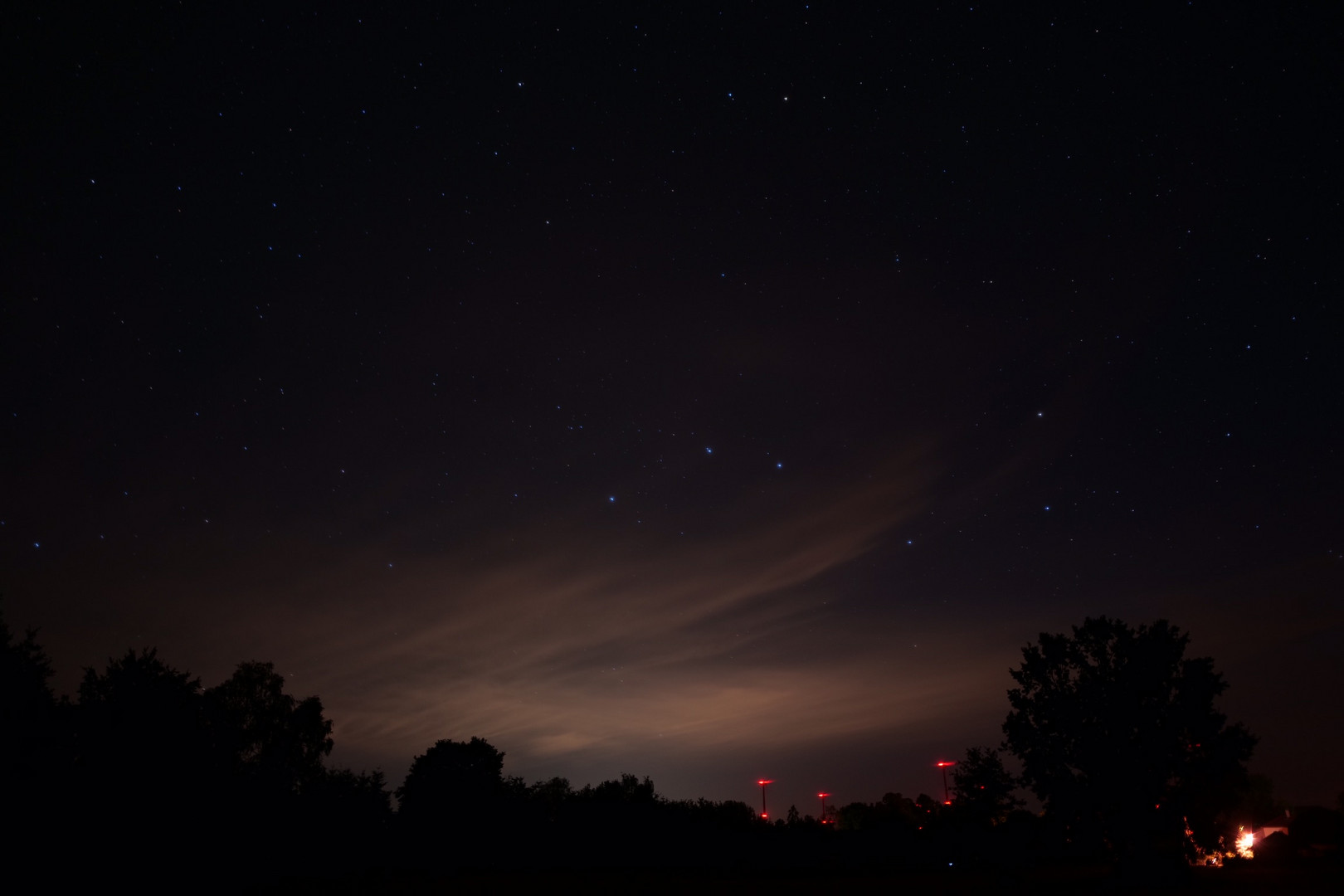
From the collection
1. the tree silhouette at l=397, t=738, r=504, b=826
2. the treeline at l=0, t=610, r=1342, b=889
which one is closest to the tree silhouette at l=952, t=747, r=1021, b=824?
the treeline at l=0, t=610, r=1342, b=889

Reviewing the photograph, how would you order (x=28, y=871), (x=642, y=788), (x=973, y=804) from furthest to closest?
(x=642, y=788) < (x=973, y=804) < (x=28, y=871)

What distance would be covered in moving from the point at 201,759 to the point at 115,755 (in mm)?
3176

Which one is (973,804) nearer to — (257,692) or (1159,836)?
(1159,836)

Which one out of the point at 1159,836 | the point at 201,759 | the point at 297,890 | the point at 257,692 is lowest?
the point at 297,890

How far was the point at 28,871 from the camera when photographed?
19406mm

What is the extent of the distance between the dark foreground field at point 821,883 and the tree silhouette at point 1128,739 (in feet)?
8.03

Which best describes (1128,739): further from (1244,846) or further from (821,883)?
(1244,846)

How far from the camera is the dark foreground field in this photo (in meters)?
24.1

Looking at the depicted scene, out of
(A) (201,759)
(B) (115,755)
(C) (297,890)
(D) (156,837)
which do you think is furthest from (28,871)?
(A) (201,759)

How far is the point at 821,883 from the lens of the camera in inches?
1277

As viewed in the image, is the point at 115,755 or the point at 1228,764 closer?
the point at 115,755

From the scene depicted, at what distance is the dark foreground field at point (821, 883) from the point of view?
24094 millimetres

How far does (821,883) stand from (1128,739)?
610 inches

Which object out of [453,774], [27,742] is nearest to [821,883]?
[27,742]
